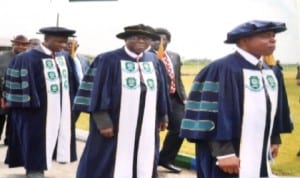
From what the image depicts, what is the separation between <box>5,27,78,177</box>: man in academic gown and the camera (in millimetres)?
7758

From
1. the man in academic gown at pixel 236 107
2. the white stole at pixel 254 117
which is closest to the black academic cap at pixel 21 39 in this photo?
the man in academic gown at pixel 236 107

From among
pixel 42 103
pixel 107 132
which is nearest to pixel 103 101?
pixel 107 132

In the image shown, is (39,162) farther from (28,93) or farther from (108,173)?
(108,173)

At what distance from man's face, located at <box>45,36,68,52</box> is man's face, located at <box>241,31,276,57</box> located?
333 centimetres

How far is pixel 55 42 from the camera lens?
304 inches

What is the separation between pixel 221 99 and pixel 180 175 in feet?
13.5

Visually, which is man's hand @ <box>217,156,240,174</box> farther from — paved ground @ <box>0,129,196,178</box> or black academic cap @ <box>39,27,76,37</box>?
paved ground @ <box>0,129,196,178</box>

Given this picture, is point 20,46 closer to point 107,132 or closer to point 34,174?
point 34,174

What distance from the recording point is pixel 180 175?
8648 millimetres

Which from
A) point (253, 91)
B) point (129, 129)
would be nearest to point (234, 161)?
point (253, 91)

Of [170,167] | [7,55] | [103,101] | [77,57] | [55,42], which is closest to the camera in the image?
[103,101]

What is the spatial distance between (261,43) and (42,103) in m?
3.72

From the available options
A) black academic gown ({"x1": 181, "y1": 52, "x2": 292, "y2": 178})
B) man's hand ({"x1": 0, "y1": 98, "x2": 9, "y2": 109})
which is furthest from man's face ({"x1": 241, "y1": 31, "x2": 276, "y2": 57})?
man's hand ({"x1": 0, "y1": 98, "x2": 9, "y2": 109})

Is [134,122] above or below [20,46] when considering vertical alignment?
below
